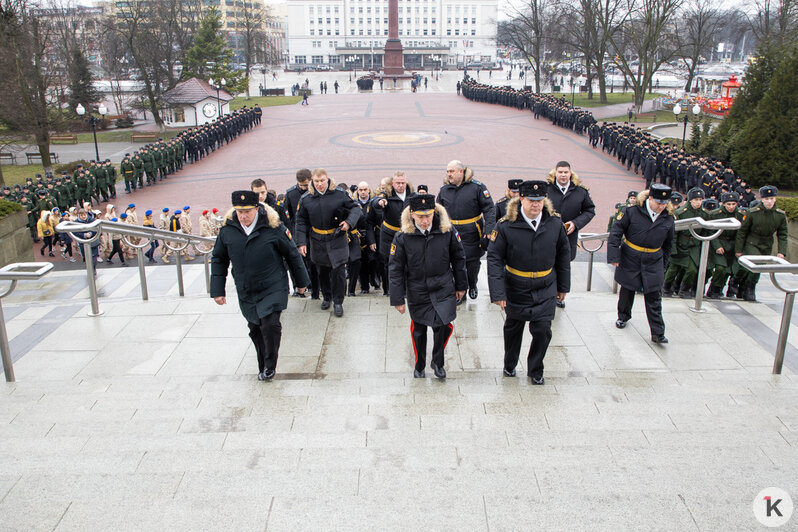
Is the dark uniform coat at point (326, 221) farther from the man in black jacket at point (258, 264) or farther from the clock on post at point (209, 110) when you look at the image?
the clock on post at point (209, 110)

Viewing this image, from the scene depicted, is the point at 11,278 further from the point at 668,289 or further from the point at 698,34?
the point at 698,34

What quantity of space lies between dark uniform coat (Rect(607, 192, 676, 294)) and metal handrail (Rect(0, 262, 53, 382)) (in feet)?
18.0

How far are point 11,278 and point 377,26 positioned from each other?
451ft

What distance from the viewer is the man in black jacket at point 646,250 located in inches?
253

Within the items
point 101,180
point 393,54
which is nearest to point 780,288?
point 101,180

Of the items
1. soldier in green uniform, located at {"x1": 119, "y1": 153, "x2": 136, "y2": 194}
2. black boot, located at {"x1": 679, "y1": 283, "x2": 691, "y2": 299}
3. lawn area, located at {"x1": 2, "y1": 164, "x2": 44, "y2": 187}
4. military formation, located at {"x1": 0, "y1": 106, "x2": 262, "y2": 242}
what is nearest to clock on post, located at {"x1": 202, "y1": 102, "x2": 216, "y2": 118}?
military formation, located at {"x1": 0, "y1": 106, "x2": 262, "y2": 242}

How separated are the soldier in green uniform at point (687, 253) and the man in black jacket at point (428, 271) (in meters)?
4.63

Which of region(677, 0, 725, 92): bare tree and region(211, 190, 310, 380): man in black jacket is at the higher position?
region(677, 0, 725, 92): bare tree

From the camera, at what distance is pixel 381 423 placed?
4.76 metres

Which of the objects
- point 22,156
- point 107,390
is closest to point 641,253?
point 107,390

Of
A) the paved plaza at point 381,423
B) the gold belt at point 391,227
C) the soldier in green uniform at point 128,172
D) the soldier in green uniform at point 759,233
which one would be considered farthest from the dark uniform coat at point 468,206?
the soldier in green uniform at point 128,172

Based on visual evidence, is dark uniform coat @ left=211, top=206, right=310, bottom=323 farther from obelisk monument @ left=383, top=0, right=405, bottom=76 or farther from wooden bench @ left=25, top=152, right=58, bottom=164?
obelisk monument @ left=383, top=0, right=405, bottom=76

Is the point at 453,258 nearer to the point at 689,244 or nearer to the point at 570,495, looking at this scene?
the point at 570,495

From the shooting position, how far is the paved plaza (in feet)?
12.2
